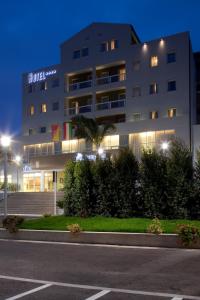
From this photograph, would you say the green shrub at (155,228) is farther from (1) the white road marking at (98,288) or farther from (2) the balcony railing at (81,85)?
(2) the balcony railing at (81,85)

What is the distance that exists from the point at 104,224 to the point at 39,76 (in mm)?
43312

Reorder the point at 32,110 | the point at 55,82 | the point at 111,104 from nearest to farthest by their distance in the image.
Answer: the point at 111,104
the point at 55,82
the point at 32,110

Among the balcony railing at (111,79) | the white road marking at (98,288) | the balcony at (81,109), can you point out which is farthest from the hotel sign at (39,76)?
the white road marking at (98,288)

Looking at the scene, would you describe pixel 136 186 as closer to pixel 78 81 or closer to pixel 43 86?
pixel 78 81

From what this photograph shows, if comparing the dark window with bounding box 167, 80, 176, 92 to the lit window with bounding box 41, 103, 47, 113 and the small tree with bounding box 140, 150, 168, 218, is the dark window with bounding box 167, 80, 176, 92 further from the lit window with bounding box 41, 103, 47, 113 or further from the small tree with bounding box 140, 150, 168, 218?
the small tree with bounding box 140, 150, 168, 218

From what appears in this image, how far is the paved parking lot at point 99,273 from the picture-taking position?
29.2ft

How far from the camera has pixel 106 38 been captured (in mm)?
53844

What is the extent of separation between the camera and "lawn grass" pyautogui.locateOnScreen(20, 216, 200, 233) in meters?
17.9

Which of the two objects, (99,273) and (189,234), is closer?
(99,273)

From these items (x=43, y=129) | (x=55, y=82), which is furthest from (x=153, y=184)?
(x=55, y=82)

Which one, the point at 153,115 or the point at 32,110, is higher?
the point at 32,110

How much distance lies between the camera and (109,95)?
182ft

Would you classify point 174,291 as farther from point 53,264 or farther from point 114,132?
point 114,132

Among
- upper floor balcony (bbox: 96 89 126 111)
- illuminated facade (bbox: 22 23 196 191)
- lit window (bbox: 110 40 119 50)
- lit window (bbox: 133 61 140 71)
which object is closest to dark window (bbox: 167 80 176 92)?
illuminated facade (bbox: 22 23 196 191)
